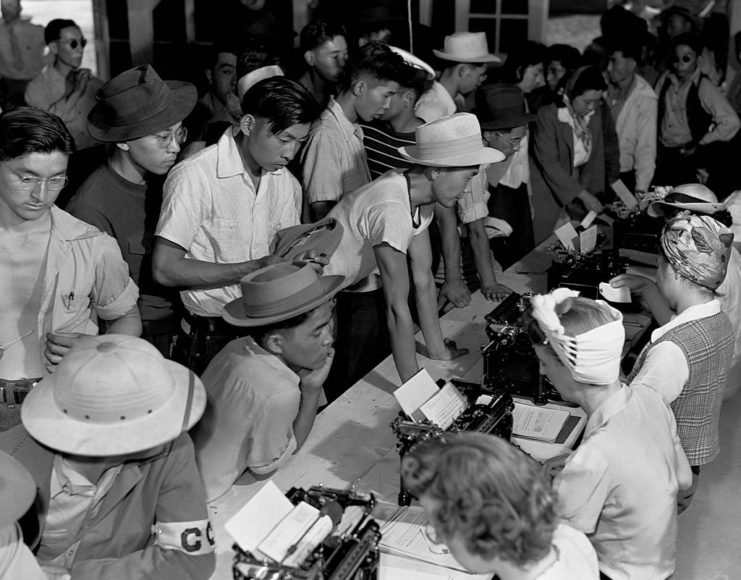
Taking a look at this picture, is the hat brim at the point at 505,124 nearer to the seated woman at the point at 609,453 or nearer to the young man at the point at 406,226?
the young man at the point at 406,226

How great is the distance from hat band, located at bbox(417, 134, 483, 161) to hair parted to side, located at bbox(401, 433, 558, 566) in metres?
1.63

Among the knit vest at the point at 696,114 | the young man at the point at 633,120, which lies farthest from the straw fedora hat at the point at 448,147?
the knit vest at the point at 696,114

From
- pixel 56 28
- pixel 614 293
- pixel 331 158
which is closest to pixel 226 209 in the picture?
pixel 331 158

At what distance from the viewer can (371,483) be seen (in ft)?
8.54

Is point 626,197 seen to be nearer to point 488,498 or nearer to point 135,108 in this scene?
point 135,108

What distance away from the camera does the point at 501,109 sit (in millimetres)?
4602

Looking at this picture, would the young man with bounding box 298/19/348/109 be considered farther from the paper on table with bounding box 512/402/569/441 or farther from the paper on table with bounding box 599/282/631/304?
the paper on table with bounding box 512/402/569/441

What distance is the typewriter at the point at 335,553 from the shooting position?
1.88 metres

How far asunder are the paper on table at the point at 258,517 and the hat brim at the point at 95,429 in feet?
0.67

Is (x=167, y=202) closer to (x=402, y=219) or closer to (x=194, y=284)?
(x=194, y=284)

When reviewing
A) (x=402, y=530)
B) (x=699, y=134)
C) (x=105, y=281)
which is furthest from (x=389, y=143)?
(x=699, y=134)

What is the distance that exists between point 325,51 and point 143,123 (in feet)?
5.85

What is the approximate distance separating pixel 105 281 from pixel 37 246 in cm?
21

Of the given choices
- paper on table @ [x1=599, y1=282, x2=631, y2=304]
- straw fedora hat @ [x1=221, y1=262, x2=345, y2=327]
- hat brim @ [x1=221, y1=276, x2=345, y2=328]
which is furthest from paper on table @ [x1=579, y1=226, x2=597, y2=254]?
straw fedora hat @ [x1=221, y1=262, x2=345, y2=327]
